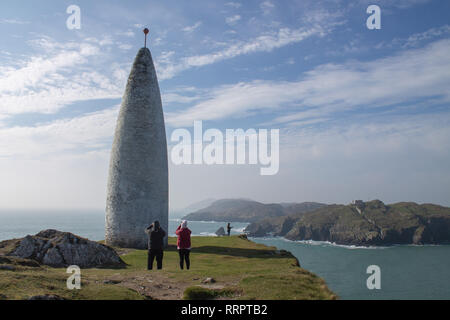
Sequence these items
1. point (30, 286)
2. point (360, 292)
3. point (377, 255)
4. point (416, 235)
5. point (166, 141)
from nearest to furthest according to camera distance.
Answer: point (30, 286)
point (166, 141)
point (360, 292)
point (377, 255)
point (416, 235)

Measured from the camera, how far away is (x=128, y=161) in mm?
24109


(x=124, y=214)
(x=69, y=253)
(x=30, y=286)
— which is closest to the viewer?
(x=30, y=286)

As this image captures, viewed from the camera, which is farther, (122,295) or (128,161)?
(128,161)

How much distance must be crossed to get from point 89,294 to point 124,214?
1522 cm

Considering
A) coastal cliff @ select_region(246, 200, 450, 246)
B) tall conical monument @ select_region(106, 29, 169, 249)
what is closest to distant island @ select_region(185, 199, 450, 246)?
coastal cliff @ select_region(246, 200, 450, 246)

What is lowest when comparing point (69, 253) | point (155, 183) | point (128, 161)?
point (69, 253)

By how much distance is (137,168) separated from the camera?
24.0 meters

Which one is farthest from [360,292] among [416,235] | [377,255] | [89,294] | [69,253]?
[416,235]

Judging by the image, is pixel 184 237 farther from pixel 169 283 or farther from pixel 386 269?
pixel 386 269

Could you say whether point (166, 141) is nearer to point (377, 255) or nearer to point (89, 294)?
point (89, 294)

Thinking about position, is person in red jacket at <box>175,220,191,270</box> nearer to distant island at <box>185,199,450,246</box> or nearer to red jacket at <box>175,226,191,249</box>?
red jacket at <box>175,226,191,249</box>

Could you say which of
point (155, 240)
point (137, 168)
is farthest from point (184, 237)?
point (137, 168)
